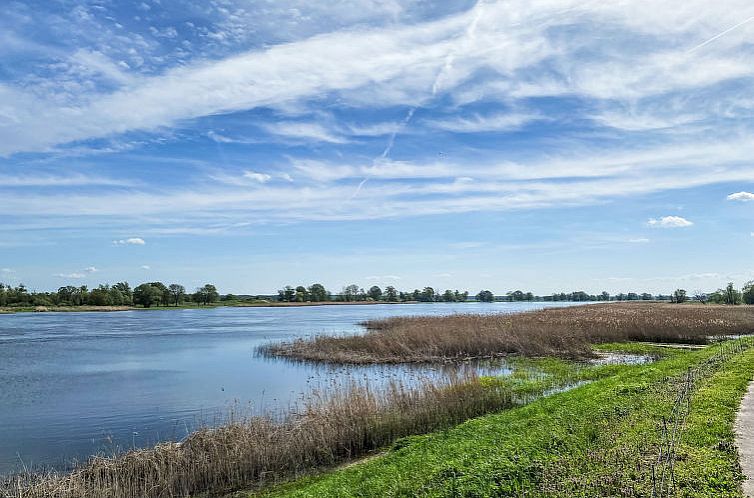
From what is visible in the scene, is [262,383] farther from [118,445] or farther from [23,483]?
[23,483]

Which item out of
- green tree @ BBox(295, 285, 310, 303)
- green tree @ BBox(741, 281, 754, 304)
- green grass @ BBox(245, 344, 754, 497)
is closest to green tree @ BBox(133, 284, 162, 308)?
green tree @ BBox(295, 285, 310, 303)

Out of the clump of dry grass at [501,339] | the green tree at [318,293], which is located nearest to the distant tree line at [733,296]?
the clump of dry grass at [501,339]

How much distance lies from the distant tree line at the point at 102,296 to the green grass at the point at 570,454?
12076 cm

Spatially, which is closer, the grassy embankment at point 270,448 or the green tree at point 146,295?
the grassy embankment at point 270,448

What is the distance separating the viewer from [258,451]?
1187 centimetres

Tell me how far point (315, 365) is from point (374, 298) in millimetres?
160264

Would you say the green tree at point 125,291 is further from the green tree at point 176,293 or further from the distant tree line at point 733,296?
the distant tree line at point 733,296

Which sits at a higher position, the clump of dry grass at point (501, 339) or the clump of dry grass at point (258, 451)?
the clump of dry grass at point (501, 339)

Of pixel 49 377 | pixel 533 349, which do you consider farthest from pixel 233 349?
pixel 533 349

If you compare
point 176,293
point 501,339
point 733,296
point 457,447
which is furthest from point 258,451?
point 176,293

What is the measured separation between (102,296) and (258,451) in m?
119

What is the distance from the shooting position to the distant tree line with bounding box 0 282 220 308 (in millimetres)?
115188

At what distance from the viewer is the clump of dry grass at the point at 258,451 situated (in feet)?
34.0

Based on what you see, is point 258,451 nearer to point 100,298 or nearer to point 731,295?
point 731,295
